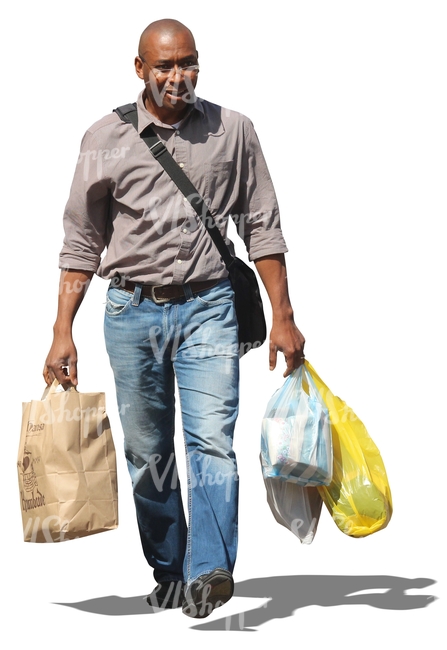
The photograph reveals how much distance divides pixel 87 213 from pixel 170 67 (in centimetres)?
79

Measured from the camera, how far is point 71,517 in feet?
23.0

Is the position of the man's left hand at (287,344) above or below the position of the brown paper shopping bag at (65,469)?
above

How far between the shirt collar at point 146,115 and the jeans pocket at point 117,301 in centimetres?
75

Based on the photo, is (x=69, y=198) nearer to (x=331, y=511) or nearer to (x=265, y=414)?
(x=265, y=414)

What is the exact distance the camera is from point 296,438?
7.08 metres

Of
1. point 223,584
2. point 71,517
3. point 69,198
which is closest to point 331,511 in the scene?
point 223,584

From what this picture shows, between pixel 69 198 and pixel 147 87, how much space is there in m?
0.64

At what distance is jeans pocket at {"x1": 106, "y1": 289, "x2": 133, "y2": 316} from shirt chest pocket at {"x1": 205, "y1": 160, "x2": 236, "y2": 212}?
1.88 feet

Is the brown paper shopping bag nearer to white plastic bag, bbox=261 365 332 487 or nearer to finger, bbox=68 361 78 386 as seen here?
finger, bbox=68 361 78 386

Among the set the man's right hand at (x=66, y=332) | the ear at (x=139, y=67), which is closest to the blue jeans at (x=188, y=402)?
the man's right hand at (x=66, y=332)

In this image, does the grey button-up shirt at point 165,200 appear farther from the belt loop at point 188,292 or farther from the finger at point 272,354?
the finger at point 272,354

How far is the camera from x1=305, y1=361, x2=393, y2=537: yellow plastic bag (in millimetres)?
7211

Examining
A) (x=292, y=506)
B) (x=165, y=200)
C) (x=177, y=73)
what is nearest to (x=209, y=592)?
(x=292, y=506)

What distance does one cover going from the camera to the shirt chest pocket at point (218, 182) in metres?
7.13
